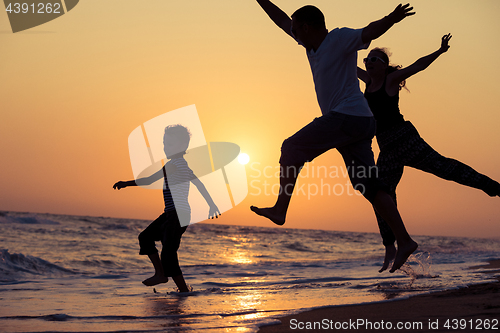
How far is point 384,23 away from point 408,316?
72.7 inches

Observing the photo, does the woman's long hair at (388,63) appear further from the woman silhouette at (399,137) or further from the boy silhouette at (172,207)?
the boy silhouette at (172,207)

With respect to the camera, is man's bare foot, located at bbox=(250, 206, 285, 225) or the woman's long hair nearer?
man's bare foot, located at bbox=(250, 206, 285, 225)

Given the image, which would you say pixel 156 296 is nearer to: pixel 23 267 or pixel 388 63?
pixel 388 63

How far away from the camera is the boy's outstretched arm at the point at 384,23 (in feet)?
9.21

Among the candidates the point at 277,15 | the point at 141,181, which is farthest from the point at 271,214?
the point at 141,181

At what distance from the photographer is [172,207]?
5238mm

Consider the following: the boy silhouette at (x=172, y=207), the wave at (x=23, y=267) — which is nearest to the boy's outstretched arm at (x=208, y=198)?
the boy silhouette at (x=172, y=207)

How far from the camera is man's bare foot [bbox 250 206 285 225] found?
10.4ft

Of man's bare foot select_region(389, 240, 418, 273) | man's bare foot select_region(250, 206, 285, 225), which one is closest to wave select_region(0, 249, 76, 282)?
man's bare foot select_region(250, 206, 285, 225)

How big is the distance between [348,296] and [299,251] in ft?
39.4

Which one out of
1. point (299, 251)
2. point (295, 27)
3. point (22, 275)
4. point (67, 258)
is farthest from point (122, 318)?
point (299, 251)

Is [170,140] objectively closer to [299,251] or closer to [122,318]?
[122,318]

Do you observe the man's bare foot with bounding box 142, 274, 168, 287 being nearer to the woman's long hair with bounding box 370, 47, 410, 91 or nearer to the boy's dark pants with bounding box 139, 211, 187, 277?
the boy's dark pants with bounding box 139, 211, 187, 277

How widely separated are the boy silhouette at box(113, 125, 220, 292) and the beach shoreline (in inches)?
89.9
